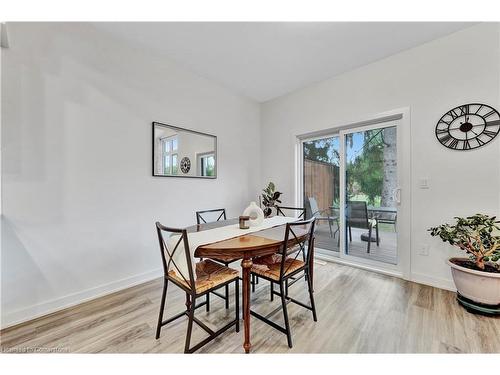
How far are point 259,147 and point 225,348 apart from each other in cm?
317

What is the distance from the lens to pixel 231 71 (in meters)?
2.89

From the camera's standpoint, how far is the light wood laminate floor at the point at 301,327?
1.44 meters

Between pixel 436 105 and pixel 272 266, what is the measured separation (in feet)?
8.04

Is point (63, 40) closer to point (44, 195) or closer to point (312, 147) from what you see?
point (44, 195)

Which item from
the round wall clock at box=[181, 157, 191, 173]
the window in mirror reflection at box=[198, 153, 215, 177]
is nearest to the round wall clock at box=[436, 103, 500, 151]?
the window in mirror reflection at box=[198, 153, 215, 177]

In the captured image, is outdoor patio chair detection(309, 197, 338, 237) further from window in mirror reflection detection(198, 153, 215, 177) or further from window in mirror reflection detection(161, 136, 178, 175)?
window in mirror reflection detection(161, 136, 178, 175)

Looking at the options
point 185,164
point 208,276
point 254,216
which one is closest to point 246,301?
point 208,276

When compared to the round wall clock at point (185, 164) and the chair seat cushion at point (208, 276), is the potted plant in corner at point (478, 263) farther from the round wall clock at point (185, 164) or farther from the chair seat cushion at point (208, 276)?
the round wall clock at point (185, 164)

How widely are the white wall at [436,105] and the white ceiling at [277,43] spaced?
0.18 metres

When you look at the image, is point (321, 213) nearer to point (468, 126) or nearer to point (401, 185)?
point (401, 185)

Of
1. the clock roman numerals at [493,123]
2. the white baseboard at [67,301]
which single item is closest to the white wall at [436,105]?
the clock roman numerals at [493,123]

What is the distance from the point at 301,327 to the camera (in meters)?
1.65

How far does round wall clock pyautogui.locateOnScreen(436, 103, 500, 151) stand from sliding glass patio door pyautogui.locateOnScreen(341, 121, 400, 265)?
0.46 metres
